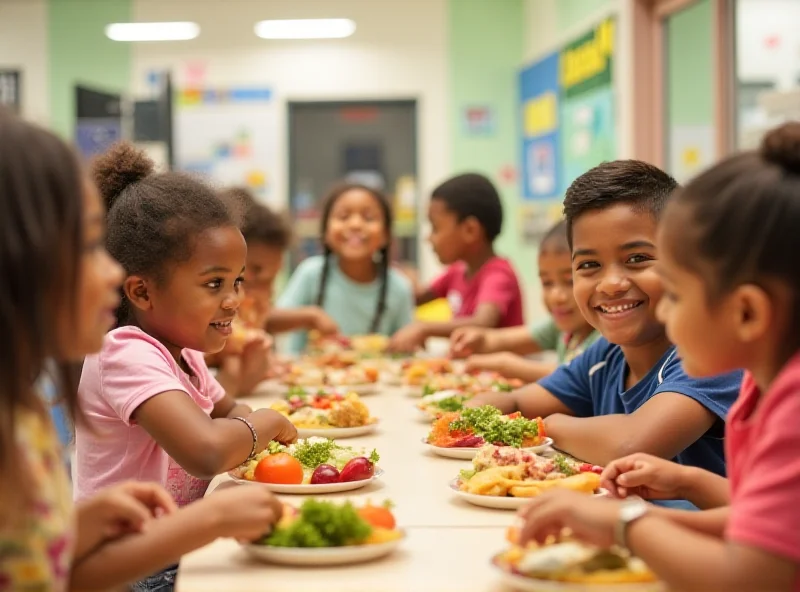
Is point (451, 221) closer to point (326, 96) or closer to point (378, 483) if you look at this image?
point (378, 483)

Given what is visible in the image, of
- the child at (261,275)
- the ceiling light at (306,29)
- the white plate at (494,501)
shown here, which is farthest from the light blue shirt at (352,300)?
the ceiling light at (306,29)

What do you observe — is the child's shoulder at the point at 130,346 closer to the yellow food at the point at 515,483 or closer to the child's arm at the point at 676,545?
the yellow food at the point at 515,483

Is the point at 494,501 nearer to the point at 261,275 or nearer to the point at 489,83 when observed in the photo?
the point at 261,275

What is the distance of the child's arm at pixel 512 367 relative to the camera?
3369mm

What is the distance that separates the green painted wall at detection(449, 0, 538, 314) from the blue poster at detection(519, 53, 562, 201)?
0.22 meters

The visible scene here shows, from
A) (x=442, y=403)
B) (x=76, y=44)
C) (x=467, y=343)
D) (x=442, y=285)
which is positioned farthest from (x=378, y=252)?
(x=76, y=44)

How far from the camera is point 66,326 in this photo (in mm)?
1199

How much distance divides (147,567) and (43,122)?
58cm

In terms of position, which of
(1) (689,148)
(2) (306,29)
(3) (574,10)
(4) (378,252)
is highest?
(2) (306,29)

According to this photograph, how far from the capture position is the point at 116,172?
2.31m

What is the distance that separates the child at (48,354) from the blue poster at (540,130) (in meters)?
6.83

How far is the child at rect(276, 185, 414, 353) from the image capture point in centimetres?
516

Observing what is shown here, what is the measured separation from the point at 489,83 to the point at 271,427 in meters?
7.54

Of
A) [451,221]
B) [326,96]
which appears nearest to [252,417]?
[451,221]
